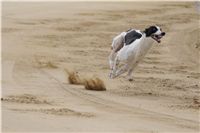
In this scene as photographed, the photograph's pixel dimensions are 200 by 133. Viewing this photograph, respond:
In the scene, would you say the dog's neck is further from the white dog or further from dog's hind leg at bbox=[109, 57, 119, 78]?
dog's hind leg at bbox=[109, 57, 119, 78]

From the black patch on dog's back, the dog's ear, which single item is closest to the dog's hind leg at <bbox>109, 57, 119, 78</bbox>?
the black patch on dog's back

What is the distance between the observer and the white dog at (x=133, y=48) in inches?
509

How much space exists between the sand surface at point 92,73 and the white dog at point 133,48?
33cm

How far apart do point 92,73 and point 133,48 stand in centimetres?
195

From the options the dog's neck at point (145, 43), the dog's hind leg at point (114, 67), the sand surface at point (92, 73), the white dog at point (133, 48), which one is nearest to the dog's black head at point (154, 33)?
the white dog at point (133, 48)

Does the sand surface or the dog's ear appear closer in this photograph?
the sand surface

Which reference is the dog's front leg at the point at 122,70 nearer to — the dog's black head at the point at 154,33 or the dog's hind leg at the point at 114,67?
the dog's hind leg at the point at 114,67

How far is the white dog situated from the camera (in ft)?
42.4

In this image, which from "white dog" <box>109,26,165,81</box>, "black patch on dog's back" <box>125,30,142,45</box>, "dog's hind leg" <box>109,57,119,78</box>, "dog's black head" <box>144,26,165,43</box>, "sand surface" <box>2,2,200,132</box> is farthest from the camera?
"black patch on dog's back" <box>125,30,142,45</box>

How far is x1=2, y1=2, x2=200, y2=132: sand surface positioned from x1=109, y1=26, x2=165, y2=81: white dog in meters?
0.33

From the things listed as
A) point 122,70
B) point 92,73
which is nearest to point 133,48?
point 122,70

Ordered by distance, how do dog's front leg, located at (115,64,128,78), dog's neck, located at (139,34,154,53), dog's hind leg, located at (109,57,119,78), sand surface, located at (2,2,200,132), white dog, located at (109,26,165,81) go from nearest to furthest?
1. sand surface, located at (2,2,200,132)
2. white dog, located at (109,26,165,81)
3. dog's neck, located at (139,34,154,53)
4. dog's front leg, located at (115,64,128,78)
5. dog's hind leg, located at (109,57,119,78)

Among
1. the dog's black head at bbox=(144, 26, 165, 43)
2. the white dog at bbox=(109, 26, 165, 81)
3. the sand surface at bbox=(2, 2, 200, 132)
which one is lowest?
the sand surface at bbox=(2, 2, 200, 132)

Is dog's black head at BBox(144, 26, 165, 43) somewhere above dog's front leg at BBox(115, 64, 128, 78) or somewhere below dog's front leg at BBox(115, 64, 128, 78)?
above
